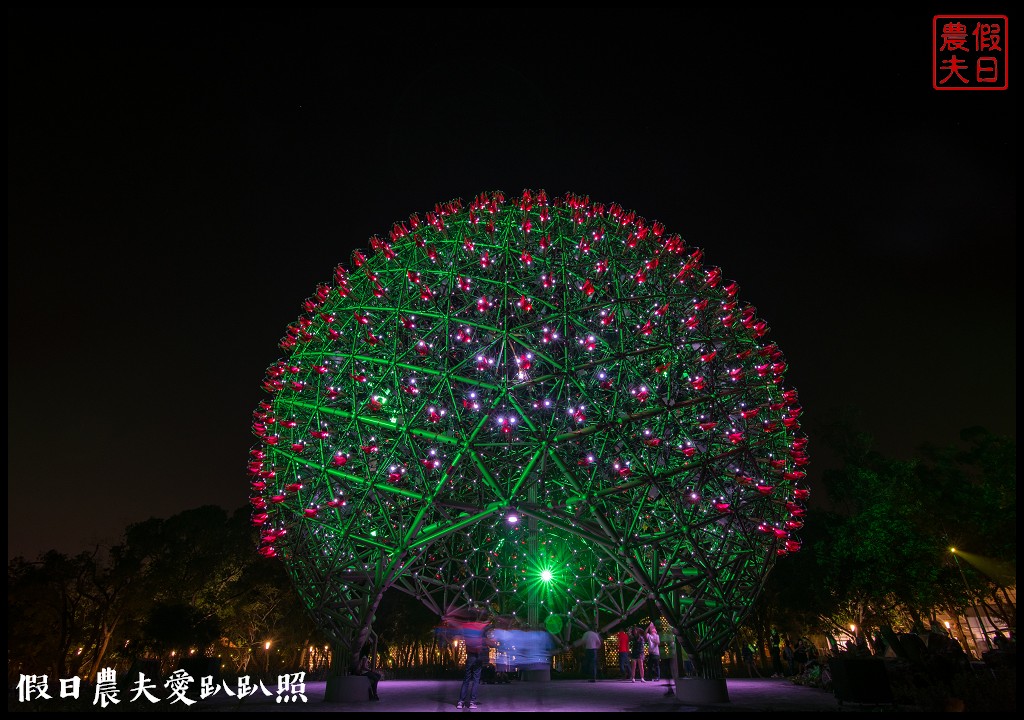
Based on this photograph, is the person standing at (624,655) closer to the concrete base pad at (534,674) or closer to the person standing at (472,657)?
the concrete base pad at (534,674)

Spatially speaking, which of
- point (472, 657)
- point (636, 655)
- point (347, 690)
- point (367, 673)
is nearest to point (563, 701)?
point (472, 657)

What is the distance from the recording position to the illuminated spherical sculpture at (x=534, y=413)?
1952 cm

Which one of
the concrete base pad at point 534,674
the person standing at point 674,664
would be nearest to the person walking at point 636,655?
the person standing at point 674,664

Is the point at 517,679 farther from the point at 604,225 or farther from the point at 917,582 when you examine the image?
the point at 917,582

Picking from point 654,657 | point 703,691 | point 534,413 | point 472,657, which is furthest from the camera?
point 654,657

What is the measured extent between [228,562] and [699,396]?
3885 cm

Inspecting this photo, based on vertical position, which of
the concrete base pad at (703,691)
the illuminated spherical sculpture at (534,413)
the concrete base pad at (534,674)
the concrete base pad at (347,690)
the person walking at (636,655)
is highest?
the illuminated spherical sculpture at (534,413)

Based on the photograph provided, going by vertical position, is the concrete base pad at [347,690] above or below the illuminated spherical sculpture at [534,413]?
below

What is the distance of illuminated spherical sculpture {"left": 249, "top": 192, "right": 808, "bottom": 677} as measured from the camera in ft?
64.0

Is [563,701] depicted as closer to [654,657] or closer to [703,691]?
[703,691]

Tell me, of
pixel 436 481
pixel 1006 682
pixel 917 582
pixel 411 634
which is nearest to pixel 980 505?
pixel 917 582

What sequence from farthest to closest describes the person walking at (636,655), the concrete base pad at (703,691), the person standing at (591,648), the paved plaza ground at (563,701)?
the person standing at (591,648) → the person walking at (636,655) → the concrete base pad at (703,691) → the paved plaza ground at (563,701)

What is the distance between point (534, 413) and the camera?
74.8 ft

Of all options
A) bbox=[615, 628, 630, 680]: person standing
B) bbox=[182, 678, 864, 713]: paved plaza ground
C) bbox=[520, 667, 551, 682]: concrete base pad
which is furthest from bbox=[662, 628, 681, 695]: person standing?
bbox=[520, 667, 551, 682]: concrete base pad
